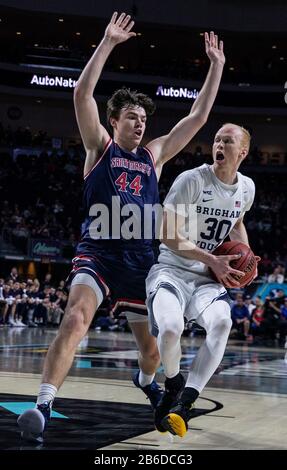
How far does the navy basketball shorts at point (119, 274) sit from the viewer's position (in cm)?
512

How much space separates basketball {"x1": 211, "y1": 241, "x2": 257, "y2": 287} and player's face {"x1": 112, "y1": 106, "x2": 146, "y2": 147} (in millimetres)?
973

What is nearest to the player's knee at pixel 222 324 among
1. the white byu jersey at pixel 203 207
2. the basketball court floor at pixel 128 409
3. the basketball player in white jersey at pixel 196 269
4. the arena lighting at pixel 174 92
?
the basketball player in white jersey at pixel 196 269

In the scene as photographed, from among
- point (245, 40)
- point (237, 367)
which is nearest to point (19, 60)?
point (245, 40)

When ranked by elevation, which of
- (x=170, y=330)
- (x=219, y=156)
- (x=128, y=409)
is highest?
(x=219, y=156)

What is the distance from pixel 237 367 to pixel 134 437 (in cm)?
630

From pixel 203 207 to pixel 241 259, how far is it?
433 mm

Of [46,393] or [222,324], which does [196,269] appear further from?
[46,393]

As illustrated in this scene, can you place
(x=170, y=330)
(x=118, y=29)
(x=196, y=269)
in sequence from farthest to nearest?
(x=118, y=29), (x=196, y=269), (x=170, y=330)

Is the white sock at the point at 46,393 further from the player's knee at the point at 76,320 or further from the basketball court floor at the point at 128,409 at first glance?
the player's knee at the point at 76,320

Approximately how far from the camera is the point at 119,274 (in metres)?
5.18

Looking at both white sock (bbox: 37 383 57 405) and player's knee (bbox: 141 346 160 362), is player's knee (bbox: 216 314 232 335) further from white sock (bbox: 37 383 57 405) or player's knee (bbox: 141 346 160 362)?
white sock (bbox: 37 383 57 405)

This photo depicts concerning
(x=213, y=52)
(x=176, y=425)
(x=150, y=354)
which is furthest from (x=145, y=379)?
(x=213, y=52)

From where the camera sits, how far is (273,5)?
1299 inches

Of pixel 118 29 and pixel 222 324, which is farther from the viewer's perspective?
pixel 118 29
